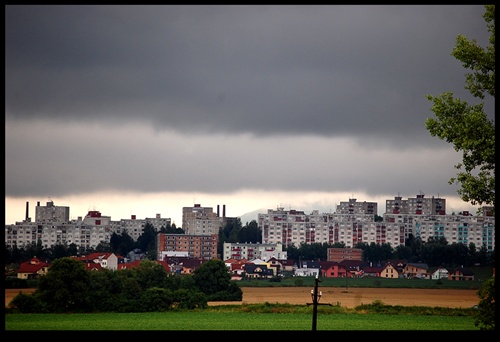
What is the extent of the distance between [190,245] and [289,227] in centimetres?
2004

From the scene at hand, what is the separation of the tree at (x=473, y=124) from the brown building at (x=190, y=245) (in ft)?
211

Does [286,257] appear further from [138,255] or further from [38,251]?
[38,251]

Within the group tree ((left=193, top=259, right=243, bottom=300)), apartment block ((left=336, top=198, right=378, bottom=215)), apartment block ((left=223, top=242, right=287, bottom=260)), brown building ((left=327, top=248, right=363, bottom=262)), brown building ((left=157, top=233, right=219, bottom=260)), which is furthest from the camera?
apartment block ((left=336, top=198, right=378, bottom=215))

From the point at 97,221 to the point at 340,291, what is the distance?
3801cm

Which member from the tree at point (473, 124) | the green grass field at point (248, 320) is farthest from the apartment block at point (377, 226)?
the tree at point (473, 124)

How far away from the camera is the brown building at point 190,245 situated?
7925cm

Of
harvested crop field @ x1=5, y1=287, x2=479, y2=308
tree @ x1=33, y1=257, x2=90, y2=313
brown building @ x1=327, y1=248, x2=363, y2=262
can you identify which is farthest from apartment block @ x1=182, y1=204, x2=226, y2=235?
tree @ x1=33, y1=257, x2=90, y2=313

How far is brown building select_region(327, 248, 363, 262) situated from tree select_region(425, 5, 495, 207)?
59509 millimetres

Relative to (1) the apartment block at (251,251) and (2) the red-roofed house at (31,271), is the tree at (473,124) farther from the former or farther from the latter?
(1) the apartment block at (251,251)

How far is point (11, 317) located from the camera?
28281 millimetres

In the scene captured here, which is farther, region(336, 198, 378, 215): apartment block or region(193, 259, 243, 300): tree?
region(336, 198, 378, 215): apartment block

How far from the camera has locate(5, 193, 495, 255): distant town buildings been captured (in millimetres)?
79812

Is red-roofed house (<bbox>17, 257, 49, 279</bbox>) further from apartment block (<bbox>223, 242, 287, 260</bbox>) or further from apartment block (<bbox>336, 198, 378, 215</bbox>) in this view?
apartment block (<bbox>336, 198, 378, 215</bbox>)
